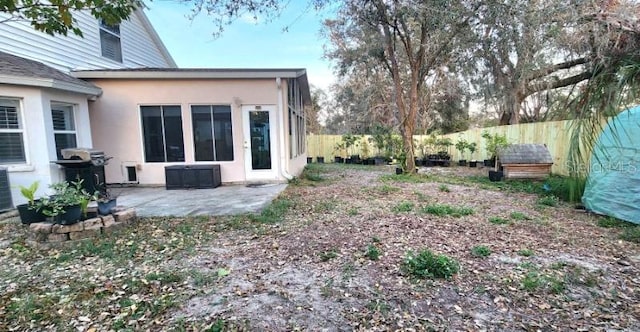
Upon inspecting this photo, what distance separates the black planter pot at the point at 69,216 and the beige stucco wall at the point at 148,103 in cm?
373

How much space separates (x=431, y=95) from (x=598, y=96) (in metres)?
18.1

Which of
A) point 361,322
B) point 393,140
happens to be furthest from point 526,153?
point 361,322

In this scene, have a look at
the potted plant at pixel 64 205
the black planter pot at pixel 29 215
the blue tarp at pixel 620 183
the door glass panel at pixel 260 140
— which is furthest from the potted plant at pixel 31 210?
the blue tarp at pixel 620 183

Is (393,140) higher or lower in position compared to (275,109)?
lower

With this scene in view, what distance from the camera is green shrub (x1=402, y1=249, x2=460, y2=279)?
2.81 metres

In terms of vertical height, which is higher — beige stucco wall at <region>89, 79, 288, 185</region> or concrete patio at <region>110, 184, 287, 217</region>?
beige stucco wall at <region>89, 79, 288, 185</region>

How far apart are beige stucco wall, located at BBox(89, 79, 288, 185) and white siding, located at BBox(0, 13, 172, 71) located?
3.27 feet

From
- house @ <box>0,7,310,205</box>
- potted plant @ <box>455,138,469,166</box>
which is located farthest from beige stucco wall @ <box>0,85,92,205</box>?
potted plant @ <box>455,138,469,166</box>

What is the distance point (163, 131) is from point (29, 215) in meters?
3.65

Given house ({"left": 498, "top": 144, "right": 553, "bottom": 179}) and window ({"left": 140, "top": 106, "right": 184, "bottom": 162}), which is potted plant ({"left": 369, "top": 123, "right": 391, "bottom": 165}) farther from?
window ({"left": 140, "top": 106, "right": 184, "bottom": 162})

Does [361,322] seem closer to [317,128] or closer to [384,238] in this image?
[384,238]

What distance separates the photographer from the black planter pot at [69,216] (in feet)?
12.2

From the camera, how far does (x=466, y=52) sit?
841 centimetres

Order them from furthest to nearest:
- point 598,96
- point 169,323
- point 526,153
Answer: point 526,153 → point 169,323 → point 598,96
